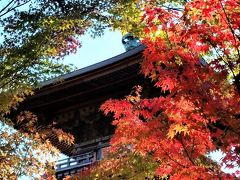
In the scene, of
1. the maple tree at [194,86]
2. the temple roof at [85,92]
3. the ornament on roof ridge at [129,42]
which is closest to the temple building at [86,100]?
the temple roof at [85,92]

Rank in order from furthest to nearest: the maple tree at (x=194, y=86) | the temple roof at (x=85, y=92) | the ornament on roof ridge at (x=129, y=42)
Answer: the ornament on roof ridge at (x=129, y=42)
the temple roof at (x=85, y=92)
the maple tree at (x=194, y=86)

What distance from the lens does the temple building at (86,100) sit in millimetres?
10812

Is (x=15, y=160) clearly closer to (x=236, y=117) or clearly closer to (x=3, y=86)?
(x=3, y=86)

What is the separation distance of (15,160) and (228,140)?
4.01 meters

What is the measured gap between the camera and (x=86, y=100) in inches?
488

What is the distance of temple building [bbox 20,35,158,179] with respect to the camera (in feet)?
35.5

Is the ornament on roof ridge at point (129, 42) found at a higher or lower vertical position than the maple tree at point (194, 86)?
higher

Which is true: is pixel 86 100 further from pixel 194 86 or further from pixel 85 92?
pixel 194 86

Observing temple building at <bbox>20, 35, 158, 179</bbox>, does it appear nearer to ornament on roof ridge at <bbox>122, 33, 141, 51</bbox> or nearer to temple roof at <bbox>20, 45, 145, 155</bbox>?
temple roof at <bbox>20, 45, 145, 155</bbox>

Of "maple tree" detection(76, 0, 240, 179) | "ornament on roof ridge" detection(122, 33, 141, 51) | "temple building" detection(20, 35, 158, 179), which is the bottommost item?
"maple tree" detection(76, 0, 240, 179)

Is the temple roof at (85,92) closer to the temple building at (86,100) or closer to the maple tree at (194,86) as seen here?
the temple building at (86,100)

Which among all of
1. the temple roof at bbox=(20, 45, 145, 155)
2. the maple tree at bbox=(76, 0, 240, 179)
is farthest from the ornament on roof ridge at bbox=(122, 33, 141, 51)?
the maple tree at bbox=(76, 0, 240, 179)

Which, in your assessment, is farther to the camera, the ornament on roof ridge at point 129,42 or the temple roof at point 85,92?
the ornament on roof ridge at point 129,42

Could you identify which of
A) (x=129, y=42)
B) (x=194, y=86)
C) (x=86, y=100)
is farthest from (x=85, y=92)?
(x=194, y=86)
